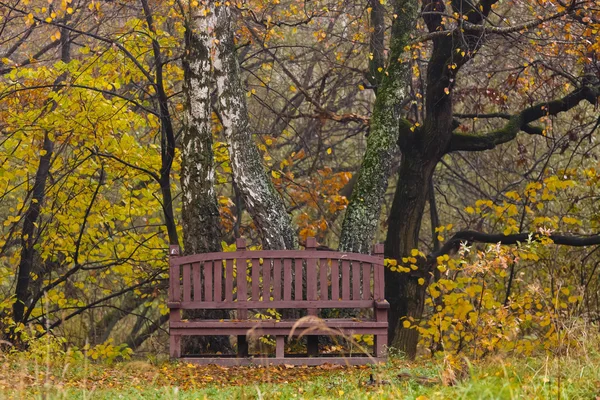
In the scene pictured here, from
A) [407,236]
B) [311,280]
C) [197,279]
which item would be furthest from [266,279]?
[407,236]

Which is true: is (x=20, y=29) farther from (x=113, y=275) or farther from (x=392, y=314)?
(x=392, y=314)

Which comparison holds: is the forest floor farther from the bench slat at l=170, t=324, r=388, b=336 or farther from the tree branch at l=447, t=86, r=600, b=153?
the tree branch at l=447, t=86, r=600, b=153

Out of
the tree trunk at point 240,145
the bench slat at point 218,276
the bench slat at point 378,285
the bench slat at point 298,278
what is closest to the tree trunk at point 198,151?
the tree trunk at point 240,145

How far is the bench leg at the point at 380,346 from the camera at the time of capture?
26.3ft

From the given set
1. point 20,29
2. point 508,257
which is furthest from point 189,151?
point 20,29

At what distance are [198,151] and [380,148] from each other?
217 centimetres

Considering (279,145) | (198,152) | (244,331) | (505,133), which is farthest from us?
(279,145)

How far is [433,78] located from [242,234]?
4.41 meters

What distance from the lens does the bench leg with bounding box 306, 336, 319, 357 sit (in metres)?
8.55

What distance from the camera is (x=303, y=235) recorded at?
41.5 ft

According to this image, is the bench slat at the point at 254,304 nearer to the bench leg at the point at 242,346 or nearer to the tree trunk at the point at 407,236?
the bench leg at the point at 242,346

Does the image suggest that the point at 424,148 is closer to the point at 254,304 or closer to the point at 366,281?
the point at 366,281

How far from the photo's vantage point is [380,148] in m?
9.84

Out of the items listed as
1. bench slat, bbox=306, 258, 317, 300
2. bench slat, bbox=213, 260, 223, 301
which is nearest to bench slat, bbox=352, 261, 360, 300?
bench slat, bbox=306, 258, 317, 300
